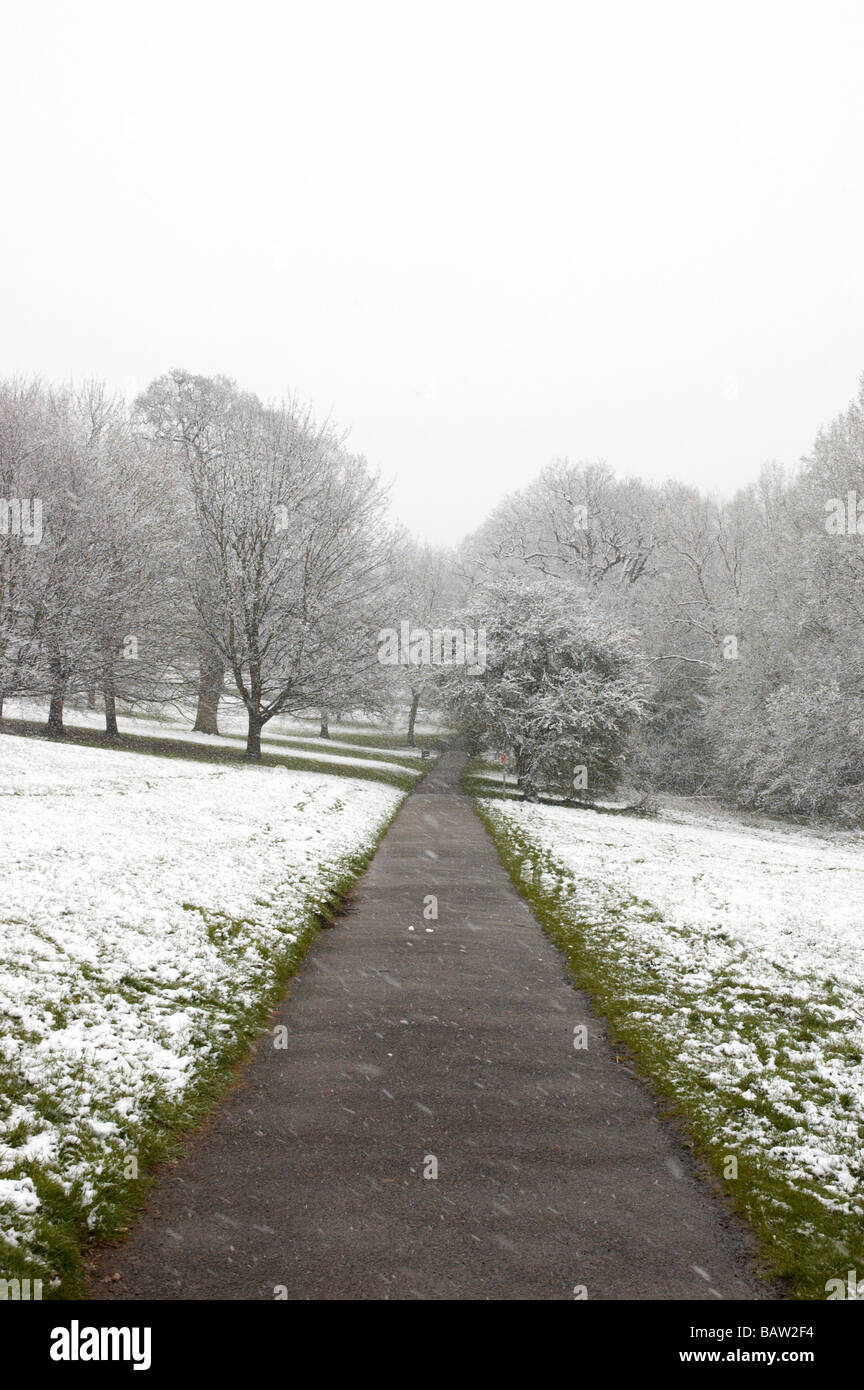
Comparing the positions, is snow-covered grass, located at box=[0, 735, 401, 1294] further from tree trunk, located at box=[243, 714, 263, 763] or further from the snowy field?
the snowy field

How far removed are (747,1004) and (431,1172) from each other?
195 inches

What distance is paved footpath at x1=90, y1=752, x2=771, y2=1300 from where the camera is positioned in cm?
459

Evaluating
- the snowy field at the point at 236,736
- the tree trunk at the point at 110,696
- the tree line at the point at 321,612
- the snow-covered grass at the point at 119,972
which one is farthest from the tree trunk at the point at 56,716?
the snow-covered grass at the point at 119,972

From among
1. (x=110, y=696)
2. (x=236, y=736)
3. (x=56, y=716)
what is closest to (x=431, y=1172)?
(x=56, y=716)

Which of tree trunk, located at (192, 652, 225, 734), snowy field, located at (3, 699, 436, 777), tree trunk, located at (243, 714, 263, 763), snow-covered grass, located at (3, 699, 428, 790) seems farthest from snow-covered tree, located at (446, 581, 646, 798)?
tree trunk, located at (192, 652, 225, 734)

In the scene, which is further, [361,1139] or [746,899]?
[746,899]

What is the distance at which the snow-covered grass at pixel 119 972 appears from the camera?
16.8ft

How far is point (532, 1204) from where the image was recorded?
5332 millimetres

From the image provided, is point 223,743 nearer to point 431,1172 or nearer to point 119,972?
point 119,972

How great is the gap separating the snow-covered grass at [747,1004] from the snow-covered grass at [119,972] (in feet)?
13.3

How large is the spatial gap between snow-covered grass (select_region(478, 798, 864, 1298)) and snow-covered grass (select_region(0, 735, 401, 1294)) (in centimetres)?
406
